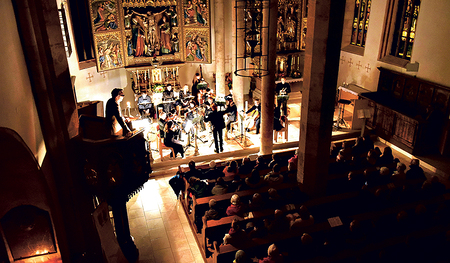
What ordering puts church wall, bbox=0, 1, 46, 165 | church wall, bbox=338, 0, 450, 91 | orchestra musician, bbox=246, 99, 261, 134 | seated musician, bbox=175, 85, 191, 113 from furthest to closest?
seated musician, bbox=175, 85, 191, 113 → orchestra musician, bbox=246, 99, 261, 134 → church wall, bbox=338, 0, 450, 91 → church wall, bbox=0, 1, 46, 165

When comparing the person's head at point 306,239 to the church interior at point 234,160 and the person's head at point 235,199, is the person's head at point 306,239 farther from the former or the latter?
the person's head at point 235,199

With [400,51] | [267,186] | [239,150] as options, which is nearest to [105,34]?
[239,150]

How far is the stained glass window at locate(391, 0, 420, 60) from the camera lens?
1196cm

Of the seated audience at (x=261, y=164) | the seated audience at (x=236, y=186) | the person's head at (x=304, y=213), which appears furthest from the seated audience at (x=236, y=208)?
the seated audience at (x=261, y=164)

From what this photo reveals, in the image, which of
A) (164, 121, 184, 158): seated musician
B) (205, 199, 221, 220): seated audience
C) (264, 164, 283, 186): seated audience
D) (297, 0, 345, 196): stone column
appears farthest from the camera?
(164, 121, 184, 158): seated musician

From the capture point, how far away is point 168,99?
1364 cm

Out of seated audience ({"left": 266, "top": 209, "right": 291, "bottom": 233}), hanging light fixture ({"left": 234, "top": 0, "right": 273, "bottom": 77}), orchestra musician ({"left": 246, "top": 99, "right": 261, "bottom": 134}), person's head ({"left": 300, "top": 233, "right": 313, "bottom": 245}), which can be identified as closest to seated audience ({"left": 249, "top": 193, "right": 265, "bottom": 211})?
seated audience ({"left": 266, "top": 209, "right": 291, "bottom": 233})

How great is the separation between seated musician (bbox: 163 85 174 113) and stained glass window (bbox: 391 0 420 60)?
27.0ft

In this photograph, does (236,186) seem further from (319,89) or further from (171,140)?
(171,140)

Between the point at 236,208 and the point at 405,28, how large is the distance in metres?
9.51

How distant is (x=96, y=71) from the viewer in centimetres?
1373

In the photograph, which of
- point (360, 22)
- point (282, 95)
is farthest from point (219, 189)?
point (360, 22)

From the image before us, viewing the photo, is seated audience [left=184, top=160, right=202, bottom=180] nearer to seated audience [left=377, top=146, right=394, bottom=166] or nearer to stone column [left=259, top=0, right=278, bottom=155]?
stone column [left=259, top=0, right=278, bottom=155]

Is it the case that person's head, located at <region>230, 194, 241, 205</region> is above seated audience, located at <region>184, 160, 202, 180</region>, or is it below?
above
